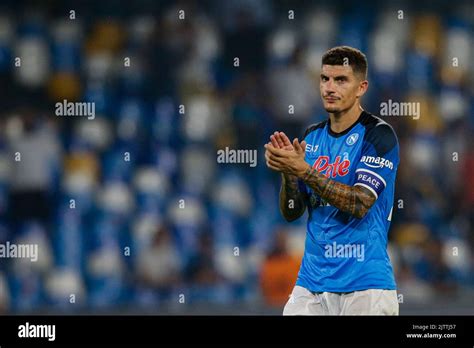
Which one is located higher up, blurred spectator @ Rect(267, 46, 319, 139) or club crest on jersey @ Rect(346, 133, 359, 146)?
blurred spectator @ Rect(267, 46, 319, 139)

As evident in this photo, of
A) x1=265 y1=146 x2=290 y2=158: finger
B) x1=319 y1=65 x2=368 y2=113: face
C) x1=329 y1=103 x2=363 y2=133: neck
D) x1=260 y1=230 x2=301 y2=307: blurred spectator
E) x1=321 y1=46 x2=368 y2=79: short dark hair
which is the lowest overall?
x1=260 y1=230 x2=301 y2=307: blurred spectator

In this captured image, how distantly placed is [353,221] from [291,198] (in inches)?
16.8

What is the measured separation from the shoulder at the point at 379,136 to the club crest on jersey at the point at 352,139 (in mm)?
59

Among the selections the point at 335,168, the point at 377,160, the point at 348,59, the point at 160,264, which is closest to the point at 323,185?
the point at 335,168

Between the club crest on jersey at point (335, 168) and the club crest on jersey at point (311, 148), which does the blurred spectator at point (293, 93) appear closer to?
the club crest on jersey at point (311, 148)

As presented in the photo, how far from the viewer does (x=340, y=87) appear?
5.48 metres

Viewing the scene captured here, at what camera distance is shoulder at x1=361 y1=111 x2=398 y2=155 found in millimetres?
5391

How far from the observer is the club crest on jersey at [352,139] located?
5449mm

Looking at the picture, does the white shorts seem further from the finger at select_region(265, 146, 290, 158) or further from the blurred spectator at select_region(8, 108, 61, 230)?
the blurred spectator at select_region(8, 108, 61, 230)

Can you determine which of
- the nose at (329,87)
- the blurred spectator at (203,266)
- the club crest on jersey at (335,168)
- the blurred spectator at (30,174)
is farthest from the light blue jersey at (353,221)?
the blurred spectator at (30,174)

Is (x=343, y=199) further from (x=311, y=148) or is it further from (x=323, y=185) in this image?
(x=311, y=148)

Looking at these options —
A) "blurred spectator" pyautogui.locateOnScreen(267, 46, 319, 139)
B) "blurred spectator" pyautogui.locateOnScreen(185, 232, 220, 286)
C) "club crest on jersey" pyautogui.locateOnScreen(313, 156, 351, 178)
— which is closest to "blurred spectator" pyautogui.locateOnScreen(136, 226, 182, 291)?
"blurred spectator" pyautogui.locateOnScreen(185, 232, 220, 286)

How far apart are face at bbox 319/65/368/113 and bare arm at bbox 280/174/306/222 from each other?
0.50 metres
